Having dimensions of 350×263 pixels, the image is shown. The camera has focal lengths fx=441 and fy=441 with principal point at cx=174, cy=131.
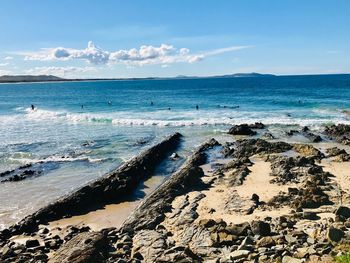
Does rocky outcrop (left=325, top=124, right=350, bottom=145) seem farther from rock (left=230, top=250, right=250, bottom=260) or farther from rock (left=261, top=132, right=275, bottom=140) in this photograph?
rock (left=230, top=250, right=250, bottom=260)

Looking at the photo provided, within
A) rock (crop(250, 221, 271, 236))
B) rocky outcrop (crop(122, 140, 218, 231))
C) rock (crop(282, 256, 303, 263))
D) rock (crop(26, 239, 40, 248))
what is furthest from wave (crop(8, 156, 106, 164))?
rock (crop(282, 256, 303, 263))

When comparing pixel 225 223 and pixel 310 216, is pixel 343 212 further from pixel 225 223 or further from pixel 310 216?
pixel 225 223

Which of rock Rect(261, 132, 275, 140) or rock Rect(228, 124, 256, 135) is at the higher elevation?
rock Rect(228, 124, 256, 135)

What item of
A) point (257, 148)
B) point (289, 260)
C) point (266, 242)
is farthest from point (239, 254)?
point (257, 148)

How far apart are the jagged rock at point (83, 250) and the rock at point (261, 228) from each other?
5.07 meters

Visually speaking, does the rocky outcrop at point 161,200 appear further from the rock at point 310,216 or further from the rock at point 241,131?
the rock at point 241,131

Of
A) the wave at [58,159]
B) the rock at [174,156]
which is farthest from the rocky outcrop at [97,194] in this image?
the wave at [58,159]

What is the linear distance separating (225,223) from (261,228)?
5.74ft

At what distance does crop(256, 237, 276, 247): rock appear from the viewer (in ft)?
45.2

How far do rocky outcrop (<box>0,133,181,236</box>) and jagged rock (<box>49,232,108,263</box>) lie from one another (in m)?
3.98

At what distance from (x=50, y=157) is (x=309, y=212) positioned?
70.8 ft

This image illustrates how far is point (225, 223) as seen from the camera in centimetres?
1628

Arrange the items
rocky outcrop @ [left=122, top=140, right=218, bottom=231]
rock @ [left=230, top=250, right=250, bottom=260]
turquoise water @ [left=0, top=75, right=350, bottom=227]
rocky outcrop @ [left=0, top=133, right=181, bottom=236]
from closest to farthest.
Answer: rock @ [left=230, top=250, right=250, bottom=260] < rocky outcrop @ [left=122, top=140, right=218, bottom=231] < rocky outcrop @ [left=0, top=133, right=181, bottom=236] < turquoise water @ [left=0, top=75, right=350, bottom=227]

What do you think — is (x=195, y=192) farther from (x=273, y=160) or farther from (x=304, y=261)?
(x=304, y=261)
